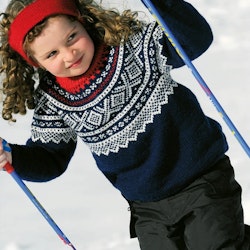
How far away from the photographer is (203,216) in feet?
9.25

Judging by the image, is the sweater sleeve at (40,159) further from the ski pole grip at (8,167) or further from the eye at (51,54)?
the eye at (51,54)

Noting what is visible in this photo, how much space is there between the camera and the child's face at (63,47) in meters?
2.59

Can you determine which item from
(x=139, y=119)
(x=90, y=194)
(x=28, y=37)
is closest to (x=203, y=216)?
(x=139, y=119)

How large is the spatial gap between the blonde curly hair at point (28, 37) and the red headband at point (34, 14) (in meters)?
0.02

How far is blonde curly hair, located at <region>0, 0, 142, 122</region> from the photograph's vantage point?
8.80 feet

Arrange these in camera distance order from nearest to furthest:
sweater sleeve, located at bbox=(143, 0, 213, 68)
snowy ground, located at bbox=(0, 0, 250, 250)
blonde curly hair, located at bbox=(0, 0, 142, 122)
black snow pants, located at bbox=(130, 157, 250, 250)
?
sweater sleeve, located at bbox=(143, 0, 213, 68)
blonde curly hair, located at bbox=(0, 0, 142, 122)
black snow pants, located at bbox=(130, 157, 250, 250)
snowy ground, located at bbox=(0, 0, 250, 250)

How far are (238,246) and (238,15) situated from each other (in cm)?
275

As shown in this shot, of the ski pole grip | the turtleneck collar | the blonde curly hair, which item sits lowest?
the ski pole grip

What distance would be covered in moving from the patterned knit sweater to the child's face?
2.9 inches

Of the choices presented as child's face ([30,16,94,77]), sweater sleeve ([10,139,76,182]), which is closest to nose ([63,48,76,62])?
child's face ([30,16,94,77])

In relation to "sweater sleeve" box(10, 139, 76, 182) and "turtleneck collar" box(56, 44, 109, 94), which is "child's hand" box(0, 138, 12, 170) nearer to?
"sweater sleeve" box(10, 139, 76, 182)

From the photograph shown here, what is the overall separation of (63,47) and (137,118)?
36cm

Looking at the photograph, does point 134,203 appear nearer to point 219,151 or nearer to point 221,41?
point 219,151

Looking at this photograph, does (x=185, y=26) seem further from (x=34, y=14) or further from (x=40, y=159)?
(x=40, y=159)
